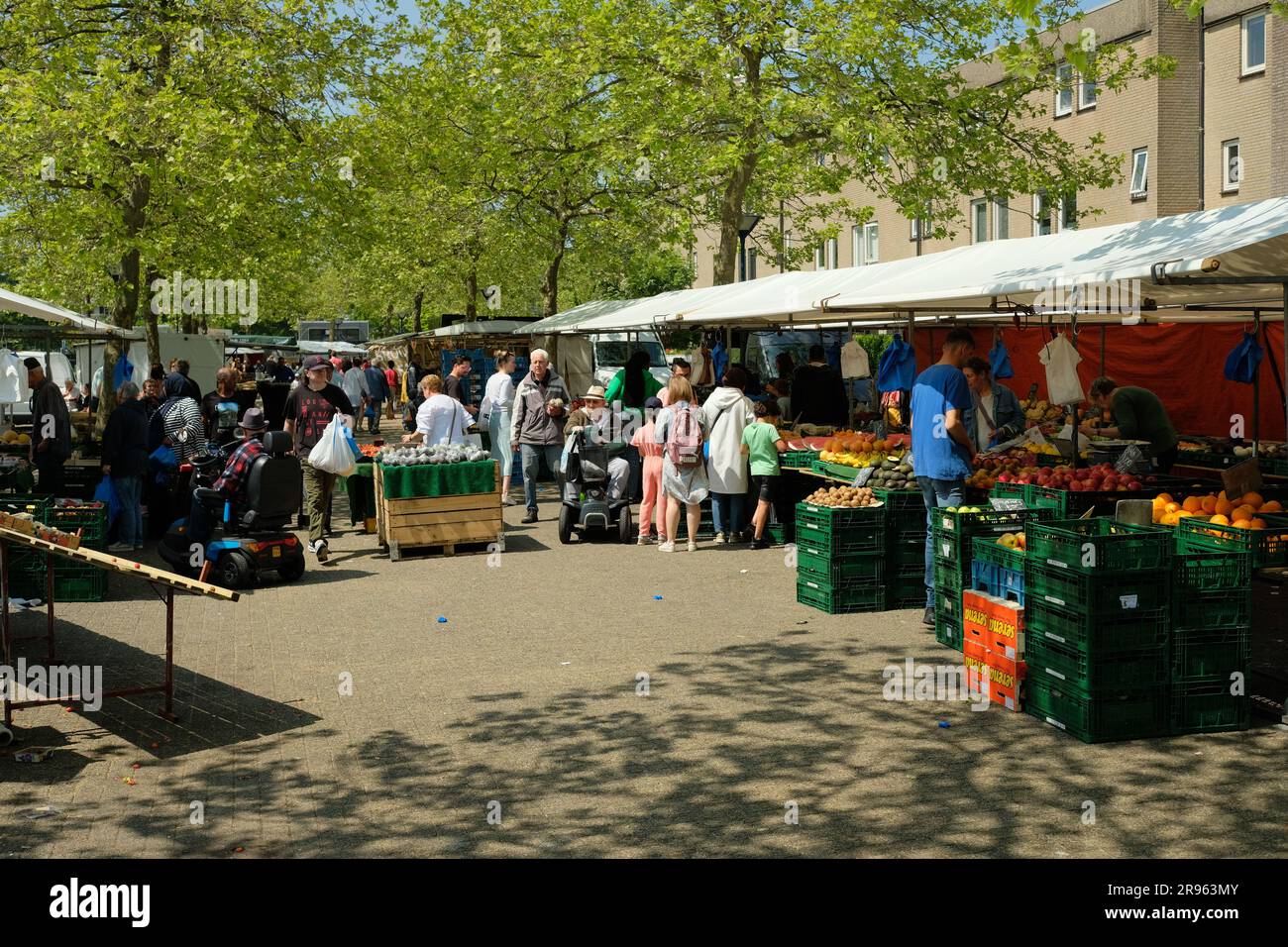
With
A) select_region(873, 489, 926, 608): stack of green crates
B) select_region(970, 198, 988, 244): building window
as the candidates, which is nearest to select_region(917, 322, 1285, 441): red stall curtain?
select_region(873, 489, 926, 608): stack of green crates

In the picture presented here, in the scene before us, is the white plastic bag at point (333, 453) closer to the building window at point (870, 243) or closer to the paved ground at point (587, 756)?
the paved ground at point (587, 756)

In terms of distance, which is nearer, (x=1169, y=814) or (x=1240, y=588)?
(x=1169, y=814)

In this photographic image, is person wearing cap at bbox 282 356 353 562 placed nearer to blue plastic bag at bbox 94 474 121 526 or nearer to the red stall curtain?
blue plastic bag at bbox 94 474 121 526

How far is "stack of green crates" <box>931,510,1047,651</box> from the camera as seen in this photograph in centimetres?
913

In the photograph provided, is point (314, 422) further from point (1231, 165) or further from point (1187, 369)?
point (1231, 165)

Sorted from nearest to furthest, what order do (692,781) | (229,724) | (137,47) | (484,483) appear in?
(692,781)
(229,724)
(484,483)
(137,47)

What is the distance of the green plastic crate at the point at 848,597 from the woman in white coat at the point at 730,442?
351 centimetres

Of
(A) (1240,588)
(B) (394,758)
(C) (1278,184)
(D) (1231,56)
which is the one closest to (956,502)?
(A) (1240,588)

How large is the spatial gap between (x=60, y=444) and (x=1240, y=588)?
12426 millimetres

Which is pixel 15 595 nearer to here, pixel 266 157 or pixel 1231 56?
pixel 266 157

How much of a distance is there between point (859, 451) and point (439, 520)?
4.39 metres

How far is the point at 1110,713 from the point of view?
279 inches

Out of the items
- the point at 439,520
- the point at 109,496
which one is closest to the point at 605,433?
the point at 439,520

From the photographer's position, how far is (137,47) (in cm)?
2047
